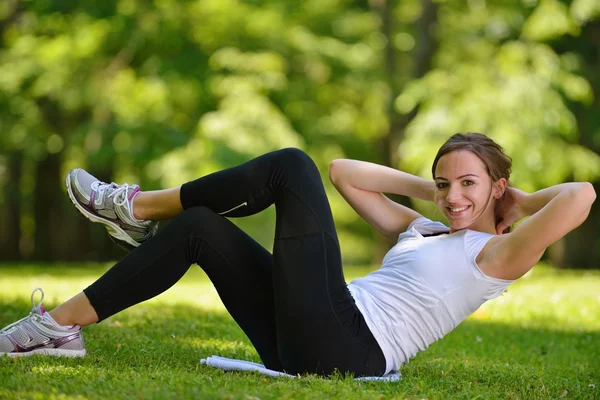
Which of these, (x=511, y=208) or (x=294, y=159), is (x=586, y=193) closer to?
(x=511, y=208)

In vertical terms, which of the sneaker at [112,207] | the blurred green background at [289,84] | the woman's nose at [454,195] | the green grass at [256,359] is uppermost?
the blurred green background at [289,84]

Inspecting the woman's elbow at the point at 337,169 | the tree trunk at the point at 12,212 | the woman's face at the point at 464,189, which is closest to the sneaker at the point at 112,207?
the woman's elbow at the point at 337,169

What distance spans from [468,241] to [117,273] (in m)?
1.57

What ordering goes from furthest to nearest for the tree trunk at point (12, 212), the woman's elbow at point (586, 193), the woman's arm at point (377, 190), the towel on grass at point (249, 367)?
the tree trunk at point (12, 212), the woman's arm at point (377, 190), the towel on grass at point (249, 367), the woman's elbow at point (586, 193)

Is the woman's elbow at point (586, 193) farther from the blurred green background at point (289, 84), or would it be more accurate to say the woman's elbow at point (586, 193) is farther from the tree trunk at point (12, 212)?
the tree trunk at point (12, 212)

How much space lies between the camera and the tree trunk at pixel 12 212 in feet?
63.2

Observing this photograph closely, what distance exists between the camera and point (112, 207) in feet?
12.2

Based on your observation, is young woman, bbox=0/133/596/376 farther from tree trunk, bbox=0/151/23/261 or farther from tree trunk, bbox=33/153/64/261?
tree trunk, bbox=0/151/23/261

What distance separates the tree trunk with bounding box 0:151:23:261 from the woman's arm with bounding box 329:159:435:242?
16.2m

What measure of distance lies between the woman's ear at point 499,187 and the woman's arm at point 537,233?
0.90 ft

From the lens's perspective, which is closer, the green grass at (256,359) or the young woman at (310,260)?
the green grass at (256,359)

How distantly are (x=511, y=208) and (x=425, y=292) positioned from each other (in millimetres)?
603

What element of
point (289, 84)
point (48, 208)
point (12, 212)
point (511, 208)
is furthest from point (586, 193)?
point (12, 212)

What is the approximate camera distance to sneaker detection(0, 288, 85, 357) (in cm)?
365
